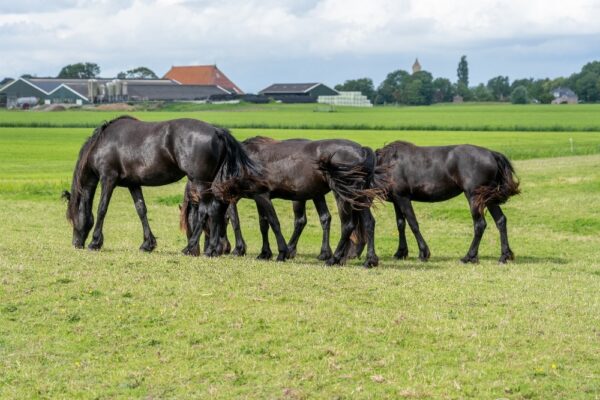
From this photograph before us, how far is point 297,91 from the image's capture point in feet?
551

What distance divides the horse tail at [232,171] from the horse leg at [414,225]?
3.27m

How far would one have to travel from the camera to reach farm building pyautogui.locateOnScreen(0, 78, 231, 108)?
15412 cm

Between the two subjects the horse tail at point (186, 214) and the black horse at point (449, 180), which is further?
the horse tail at point (186, 214)

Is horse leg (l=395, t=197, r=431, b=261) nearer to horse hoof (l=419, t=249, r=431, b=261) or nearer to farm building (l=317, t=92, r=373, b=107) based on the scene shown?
horse hoof (l=419, t=249, r=431, b=261)

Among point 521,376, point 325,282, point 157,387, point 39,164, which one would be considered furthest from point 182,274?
point 39,164

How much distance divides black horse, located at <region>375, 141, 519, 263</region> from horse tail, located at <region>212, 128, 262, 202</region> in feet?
7.46

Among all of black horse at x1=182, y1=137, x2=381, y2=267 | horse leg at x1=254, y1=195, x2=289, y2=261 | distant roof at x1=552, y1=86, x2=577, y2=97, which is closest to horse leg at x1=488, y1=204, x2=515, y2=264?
black horse at x1=182, y1=137, x2=381, y2=267

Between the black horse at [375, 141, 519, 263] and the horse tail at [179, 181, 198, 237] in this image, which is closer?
the black horse at [375, 141, 519, 263]

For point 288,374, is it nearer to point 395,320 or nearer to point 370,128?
point 395,320

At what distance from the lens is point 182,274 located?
1316cm

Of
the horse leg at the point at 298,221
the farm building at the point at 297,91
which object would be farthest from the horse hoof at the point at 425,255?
the farm building at the point at 297,91

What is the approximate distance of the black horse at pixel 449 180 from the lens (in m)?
16.8

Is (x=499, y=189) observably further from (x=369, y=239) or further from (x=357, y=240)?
(x=369, y=239)

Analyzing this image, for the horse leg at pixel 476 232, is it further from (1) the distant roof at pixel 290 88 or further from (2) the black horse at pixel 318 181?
(1) the distant roof at pixel 290 88
